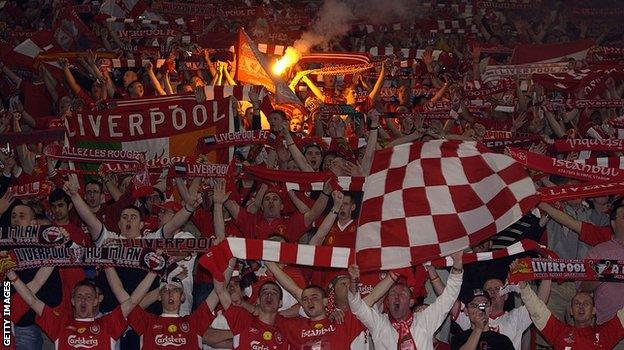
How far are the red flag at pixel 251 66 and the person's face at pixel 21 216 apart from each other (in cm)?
559

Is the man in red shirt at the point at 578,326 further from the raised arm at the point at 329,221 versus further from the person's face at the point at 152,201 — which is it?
the person's face at the point at 152,201

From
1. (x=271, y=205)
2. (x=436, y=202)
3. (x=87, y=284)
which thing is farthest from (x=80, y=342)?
(x=436, y=202)

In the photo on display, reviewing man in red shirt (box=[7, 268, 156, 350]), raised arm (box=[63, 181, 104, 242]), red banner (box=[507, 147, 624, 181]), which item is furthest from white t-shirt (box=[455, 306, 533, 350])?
raised arm (box=[63, 181, 104, 242])

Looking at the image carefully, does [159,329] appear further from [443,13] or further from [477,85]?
[443,13]

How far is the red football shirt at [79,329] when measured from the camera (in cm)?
806

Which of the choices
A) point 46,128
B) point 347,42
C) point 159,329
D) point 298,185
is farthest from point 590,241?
point 347,42

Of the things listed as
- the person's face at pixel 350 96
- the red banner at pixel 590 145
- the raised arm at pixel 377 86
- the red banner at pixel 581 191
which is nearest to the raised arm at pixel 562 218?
the red banner at pixel 581 191

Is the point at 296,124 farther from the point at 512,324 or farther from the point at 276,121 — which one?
the point at 512,324

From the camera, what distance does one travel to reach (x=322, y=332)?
806cm

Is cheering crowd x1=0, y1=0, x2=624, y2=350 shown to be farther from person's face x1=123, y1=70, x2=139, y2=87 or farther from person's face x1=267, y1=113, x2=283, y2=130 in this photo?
person's face x1=123, y1=70, x2=139, y2=87

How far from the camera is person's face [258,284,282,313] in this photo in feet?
26.8

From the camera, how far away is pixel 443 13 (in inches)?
827

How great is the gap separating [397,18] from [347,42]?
94.7 inches

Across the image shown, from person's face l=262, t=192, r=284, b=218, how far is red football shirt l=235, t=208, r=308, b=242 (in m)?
0.05
